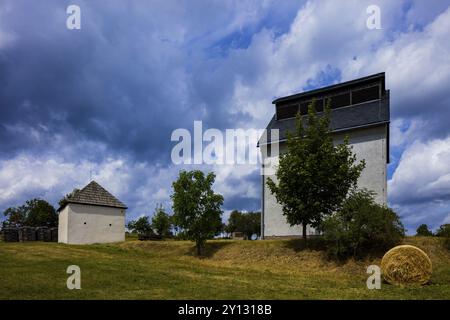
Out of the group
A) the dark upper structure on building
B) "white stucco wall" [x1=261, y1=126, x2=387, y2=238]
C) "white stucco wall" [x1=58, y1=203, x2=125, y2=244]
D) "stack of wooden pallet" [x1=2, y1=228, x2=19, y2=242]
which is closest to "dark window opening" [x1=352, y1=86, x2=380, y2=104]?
the dark upper structure on building

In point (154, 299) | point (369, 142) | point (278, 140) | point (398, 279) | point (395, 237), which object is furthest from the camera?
point (278, 140)

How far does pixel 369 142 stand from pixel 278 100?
996cm

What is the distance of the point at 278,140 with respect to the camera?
33.1 meters

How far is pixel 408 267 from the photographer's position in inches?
546

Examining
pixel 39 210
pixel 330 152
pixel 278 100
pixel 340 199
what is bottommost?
pixel 39 210

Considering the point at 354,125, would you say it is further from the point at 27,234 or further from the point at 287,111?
the point at 27,234

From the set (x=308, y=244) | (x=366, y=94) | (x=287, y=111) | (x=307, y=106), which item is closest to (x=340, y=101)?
(x=366, y=94)

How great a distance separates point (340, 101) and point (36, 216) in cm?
6534

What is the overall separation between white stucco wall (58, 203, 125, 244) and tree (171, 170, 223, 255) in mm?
14093

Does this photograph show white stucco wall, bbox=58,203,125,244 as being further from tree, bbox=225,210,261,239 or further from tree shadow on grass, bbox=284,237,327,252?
tree, bbox=225,210,261,239

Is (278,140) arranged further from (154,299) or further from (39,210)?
(39,210)

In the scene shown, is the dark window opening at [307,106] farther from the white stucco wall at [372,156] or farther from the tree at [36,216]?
the tree at [36,216]

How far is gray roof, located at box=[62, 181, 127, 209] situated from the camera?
38.8m
